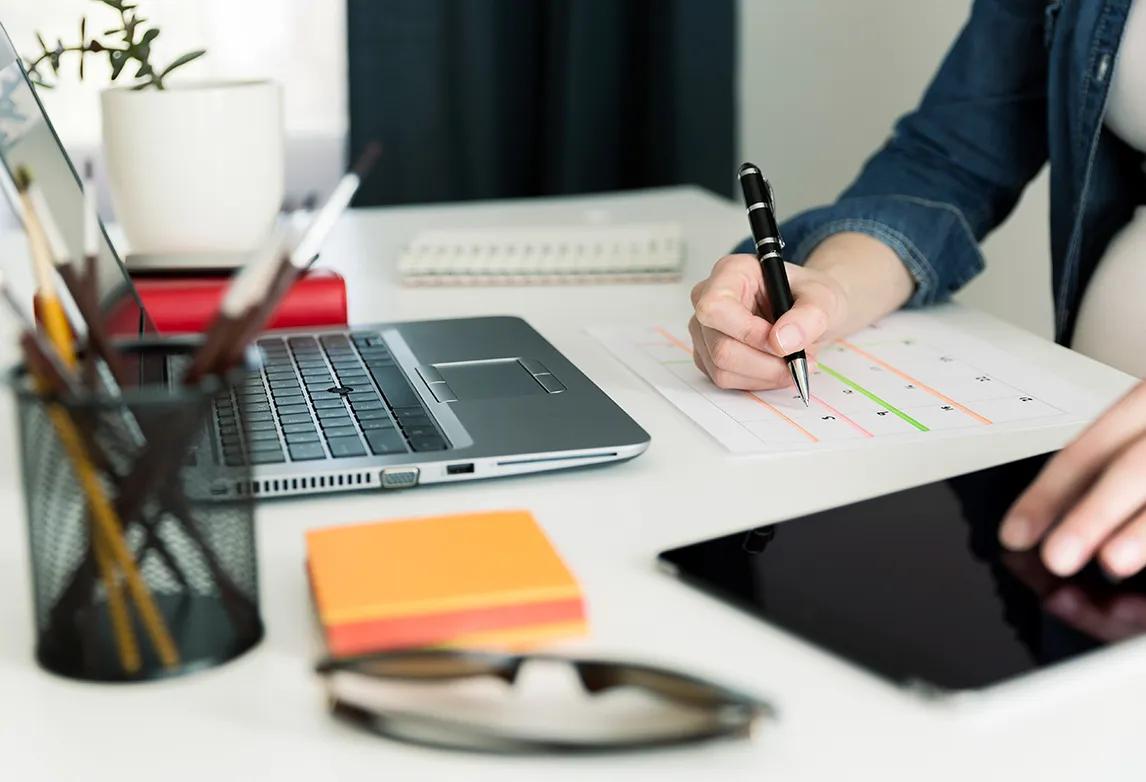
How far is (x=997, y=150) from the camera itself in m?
1.18

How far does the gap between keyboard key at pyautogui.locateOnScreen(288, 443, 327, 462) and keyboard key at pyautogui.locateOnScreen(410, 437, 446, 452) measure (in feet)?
0.15

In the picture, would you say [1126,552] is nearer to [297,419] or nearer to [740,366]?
[740,366]

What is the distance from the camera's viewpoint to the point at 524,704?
0.46 metres

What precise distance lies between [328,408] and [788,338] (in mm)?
277

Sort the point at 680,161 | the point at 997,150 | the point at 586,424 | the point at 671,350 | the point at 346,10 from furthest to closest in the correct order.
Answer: the point at 680,161 < the point at 346,10 < the point at 997,150 < the point at 671,350 < the point at 586,424

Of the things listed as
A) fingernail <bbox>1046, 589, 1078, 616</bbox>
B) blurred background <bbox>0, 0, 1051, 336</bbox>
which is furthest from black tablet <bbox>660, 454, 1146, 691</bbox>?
blurred background <bbox>0, 0, 1051, 336</bbox>

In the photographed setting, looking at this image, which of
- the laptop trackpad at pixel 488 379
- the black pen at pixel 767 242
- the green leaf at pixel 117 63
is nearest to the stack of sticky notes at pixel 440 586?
the laptop trackpad at pixel 488 379

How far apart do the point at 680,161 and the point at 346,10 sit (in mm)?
583

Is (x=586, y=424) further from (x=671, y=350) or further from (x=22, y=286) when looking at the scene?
(x=22, y=286)

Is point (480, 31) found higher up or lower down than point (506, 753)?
higher up

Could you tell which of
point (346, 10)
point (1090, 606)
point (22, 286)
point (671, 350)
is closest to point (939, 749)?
point (1090, 606)

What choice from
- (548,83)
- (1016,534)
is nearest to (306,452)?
(1016,534)

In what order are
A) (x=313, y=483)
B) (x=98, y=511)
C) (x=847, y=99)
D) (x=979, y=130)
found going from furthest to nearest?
(x=847, y=99), (x=979, y=130), (x=313, y=483), (x=98, y=511)

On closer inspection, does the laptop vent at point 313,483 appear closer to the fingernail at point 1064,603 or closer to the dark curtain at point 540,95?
the fingernail at point 1064,603
